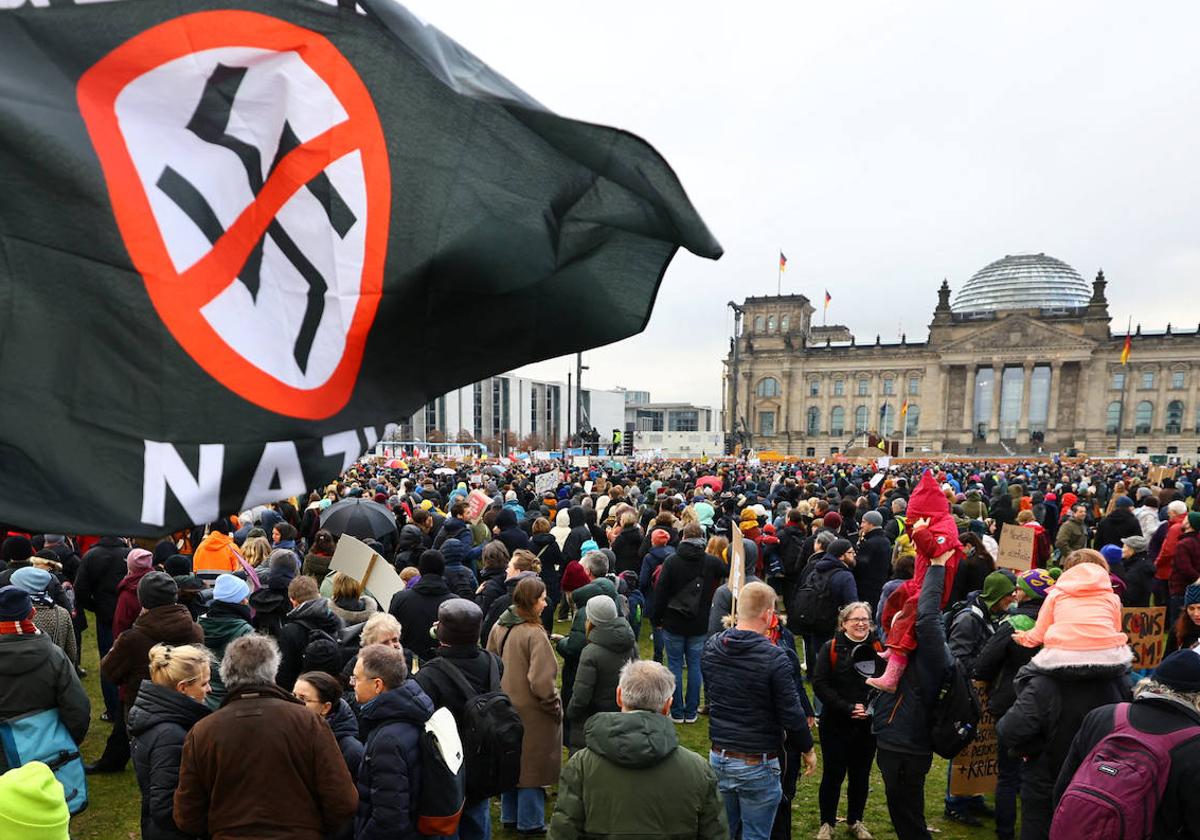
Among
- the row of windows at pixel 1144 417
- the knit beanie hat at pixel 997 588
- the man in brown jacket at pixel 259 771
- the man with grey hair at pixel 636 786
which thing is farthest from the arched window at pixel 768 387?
the man in brown jacket at pixel 259 771

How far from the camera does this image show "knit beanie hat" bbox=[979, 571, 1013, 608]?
17.6ft

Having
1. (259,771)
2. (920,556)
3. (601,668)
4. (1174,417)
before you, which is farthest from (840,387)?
(259,771)

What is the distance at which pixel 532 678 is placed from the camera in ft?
15.6

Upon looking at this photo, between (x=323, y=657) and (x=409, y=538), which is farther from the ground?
(x=323, y=657)

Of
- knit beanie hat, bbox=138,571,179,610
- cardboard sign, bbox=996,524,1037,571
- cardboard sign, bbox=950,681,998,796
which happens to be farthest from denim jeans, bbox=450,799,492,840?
cardboard sign, bbox=996,524,1037,571

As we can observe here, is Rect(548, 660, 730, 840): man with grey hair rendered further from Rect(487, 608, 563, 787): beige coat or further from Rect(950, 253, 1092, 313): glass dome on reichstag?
Rect(950, 253, 1092, 313): glass dome on reichstag

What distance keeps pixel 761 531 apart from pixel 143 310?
8689 millimetres

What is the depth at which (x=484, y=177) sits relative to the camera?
2525mm

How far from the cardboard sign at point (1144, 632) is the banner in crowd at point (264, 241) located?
5.64 metres

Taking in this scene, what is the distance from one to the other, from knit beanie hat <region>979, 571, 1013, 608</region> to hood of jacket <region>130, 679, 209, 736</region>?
16.6ft

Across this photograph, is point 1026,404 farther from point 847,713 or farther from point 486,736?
point 486,736

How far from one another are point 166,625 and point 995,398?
8705 cm

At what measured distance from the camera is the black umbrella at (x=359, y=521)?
29.7 ft

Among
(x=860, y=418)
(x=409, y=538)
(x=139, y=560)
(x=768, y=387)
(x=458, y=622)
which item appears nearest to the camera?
(x=458, y=622)
